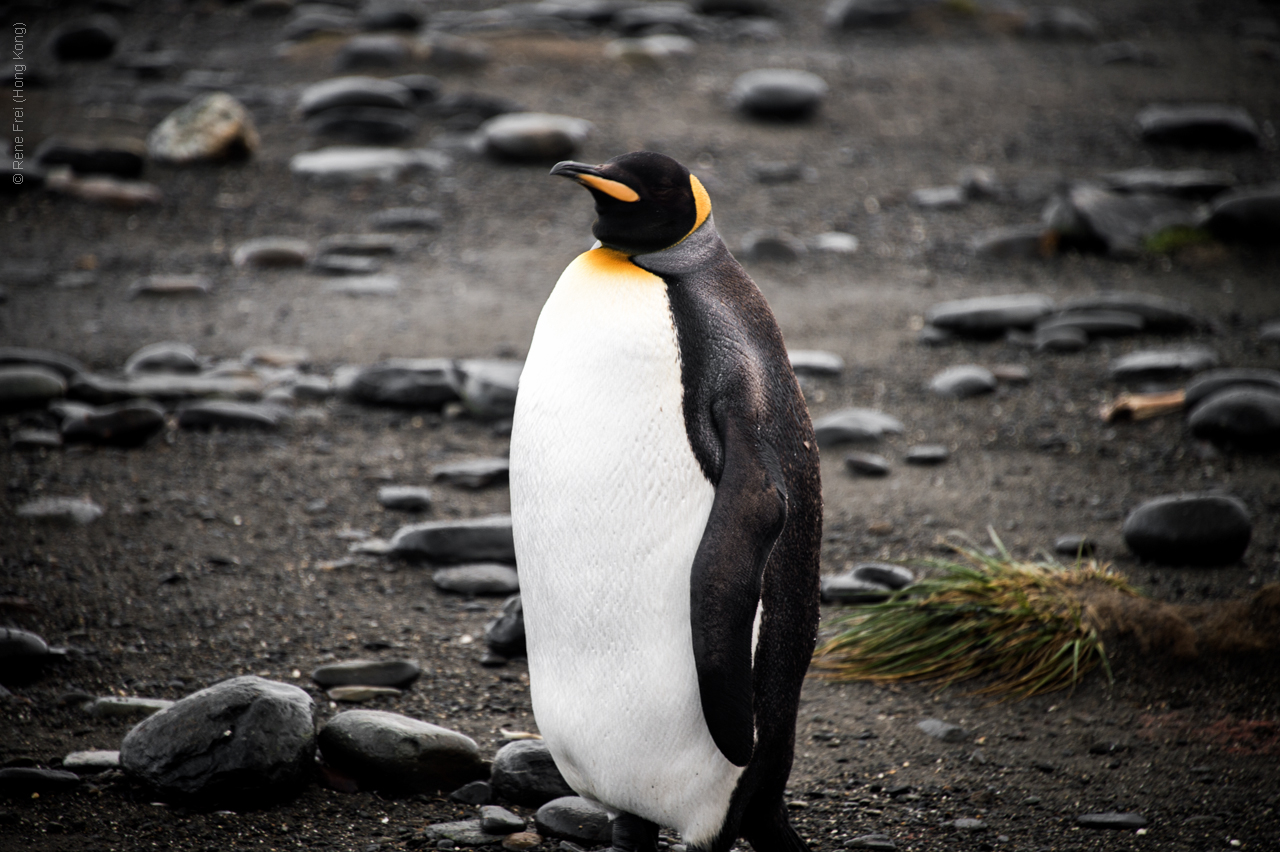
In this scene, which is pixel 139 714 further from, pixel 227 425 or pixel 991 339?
pixel 991 339

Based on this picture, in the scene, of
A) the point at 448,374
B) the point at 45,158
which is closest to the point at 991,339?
the point at 448,374

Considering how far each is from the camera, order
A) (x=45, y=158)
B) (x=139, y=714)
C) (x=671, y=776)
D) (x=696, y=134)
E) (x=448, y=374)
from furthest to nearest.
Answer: (x=696, y=134)
(x=45, y=158)
(x=448, y=374)
(x=139, y=714)
(x=671, y=776)

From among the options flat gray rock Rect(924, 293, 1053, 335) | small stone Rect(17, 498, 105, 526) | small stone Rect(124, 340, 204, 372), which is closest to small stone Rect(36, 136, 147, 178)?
small stone Rect(124, 340, 204, 372)

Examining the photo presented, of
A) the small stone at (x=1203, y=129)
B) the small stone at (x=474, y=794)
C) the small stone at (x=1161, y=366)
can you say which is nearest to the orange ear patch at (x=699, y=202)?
the small stone at (x=474, y=794)

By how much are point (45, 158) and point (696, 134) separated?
197 inches

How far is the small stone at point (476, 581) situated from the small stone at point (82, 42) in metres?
Result: 9.87

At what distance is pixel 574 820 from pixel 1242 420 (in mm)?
3631

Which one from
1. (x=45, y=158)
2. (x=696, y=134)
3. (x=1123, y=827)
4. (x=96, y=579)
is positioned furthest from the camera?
(x=696, y=134)

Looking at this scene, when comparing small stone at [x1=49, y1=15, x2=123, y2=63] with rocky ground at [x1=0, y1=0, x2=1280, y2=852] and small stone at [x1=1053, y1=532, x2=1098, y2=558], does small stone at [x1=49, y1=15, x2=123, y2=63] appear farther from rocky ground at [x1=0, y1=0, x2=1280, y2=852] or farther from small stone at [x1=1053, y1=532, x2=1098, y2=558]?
small stone at [x1=1053, y1=532, x2=1098, y2=558]

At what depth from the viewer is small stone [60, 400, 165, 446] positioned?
5.02 meters

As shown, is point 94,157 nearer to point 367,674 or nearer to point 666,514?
point 367,674

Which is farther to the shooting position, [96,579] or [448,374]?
[448,374]

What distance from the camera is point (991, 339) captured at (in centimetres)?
660

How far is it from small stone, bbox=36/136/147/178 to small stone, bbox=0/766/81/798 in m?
6.90
